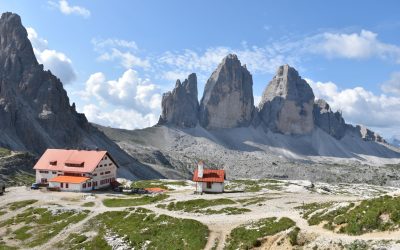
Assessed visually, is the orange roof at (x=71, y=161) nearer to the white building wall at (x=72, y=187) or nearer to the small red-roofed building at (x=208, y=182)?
the white building wall at (x=72, y=187)

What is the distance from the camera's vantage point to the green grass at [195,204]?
6461 centimetres

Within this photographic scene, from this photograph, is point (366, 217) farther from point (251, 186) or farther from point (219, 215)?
point (251, 186)

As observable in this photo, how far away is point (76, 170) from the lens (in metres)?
101

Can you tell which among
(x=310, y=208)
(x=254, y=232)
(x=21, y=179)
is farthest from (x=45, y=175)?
(x=254, y=232)

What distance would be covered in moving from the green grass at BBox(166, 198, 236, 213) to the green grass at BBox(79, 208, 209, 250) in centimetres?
513

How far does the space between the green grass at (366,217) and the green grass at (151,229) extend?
42.5 feet

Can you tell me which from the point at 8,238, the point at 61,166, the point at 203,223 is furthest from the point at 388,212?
the point at 61,166

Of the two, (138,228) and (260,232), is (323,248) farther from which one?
(138,228)

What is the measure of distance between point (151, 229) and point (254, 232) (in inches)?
576

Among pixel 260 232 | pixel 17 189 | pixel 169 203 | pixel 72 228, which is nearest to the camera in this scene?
pixel 260 232

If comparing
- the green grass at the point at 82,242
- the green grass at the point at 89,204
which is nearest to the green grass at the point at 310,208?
the green grass at the point at 82,242

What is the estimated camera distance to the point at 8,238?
199ft

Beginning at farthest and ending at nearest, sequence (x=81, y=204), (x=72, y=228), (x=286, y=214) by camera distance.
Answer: (x=81, y=204), (x=72, y=228), (x=286, y=214)

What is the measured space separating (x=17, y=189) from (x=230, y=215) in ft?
210
